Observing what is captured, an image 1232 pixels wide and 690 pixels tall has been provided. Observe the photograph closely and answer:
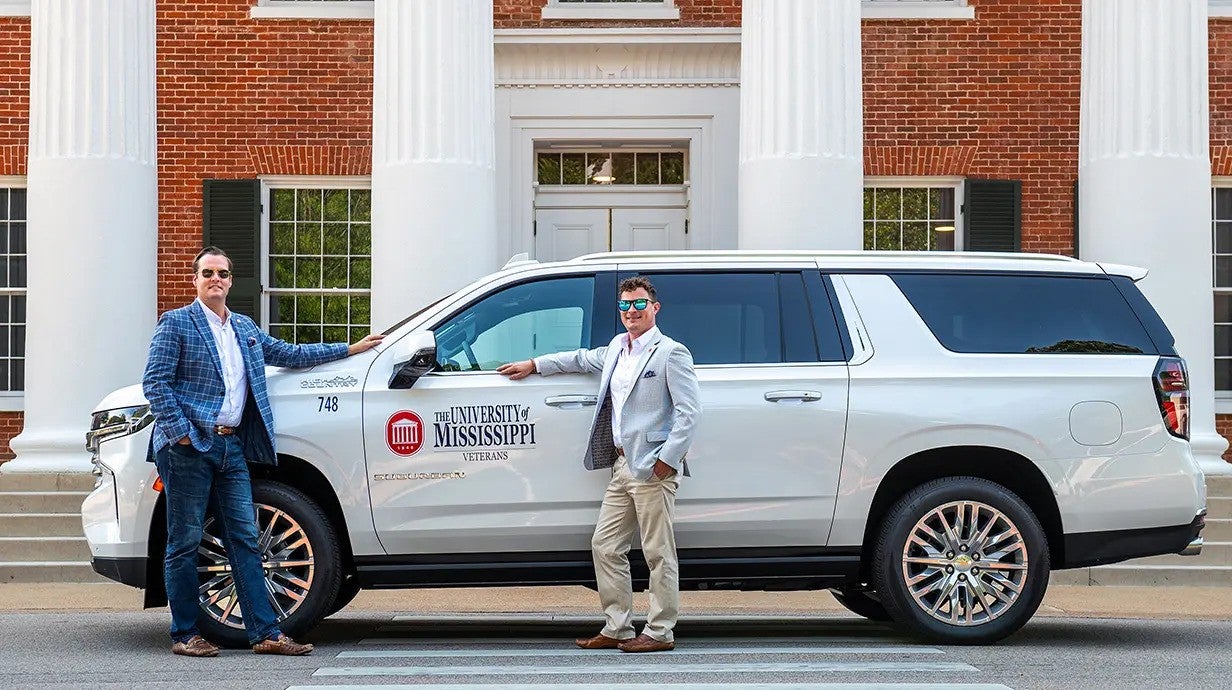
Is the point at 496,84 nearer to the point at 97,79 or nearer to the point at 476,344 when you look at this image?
the point at 97,79

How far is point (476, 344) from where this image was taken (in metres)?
8.20

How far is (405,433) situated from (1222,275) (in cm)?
1051

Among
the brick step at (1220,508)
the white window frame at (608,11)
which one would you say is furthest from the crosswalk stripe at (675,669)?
the white window frame at (608,11)

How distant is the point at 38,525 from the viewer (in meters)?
12.5

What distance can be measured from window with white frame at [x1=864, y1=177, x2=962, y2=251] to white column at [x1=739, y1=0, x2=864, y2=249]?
130 inches

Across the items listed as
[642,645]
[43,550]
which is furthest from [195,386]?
[43,550]

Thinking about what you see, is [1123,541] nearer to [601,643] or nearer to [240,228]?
[601,643]

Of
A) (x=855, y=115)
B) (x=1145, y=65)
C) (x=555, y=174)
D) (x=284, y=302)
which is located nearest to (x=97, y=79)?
(x=284, y=302)

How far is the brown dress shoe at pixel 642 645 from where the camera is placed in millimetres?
7902

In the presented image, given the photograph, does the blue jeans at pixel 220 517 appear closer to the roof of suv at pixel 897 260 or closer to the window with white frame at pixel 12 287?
the roof of suv at pixel 897 260

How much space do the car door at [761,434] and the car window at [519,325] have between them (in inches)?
17.2

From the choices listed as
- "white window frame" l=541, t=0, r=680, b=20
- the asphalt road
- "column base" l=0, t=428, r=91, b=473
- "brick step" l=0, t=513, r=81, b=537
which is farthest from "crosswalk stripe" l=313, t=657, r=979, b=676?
"white window frame" l=541, t=0, r=680, b=20

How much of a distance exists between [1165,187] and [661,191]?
488 cm

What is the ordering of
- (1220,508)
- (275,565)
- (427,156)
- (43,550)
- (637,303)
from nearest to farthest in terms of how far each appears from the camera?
Result: (637,303)
(275,565)
(43,550)
(427,156)
(1220,508)
